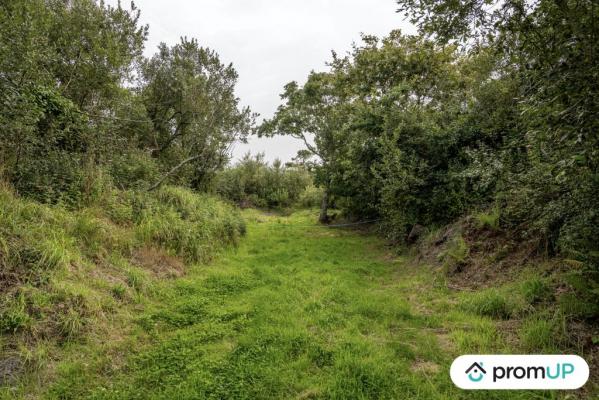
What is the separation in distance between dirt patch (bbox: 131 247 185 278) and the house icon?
5.15 m

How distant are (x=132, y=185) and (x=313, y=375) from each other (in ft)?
23.2

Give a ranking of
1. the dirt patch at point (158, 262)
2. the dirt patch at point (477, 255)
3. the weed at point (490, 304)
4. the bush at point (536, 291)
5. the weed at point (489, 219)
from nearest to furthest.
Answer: the bush at point (536, 291), the weed at point (490, 304), the dirt patch at point (477, 255), the dirt patch at point (158, 262), the weed at point (489, 219)

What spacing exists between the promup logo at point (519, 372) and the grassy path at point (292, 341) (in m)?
0.14

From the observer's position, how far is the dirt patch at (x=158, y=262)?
19.2ft

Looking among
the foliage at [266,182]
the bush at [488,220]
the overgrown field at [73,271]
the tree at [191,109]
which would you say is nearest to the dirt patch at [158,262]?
the overgrown field at [73,271]

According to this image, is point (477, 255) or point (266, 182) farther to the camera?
point (266, 182)

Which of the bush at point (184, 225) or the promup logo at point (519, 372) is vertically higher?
the bush at point (184, 225)

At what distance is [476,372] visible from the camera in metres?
2.93

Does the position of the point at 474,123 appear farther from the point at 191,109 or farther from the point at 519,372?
the point at 191,109

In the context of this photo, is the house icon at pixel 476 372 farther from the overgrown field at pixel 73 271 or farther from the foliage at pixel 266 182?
the foliage at pixel 266 182

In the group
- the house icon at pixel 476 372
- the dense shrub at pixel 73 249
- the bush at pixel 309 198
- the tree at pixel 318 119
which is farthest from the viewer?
the bush at pixel 309 198

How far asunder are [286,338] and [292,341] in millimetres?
104

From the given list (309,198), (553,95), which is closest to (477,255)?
(553,95)

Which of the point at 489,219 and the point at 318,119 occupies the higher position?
the point at 318,119
